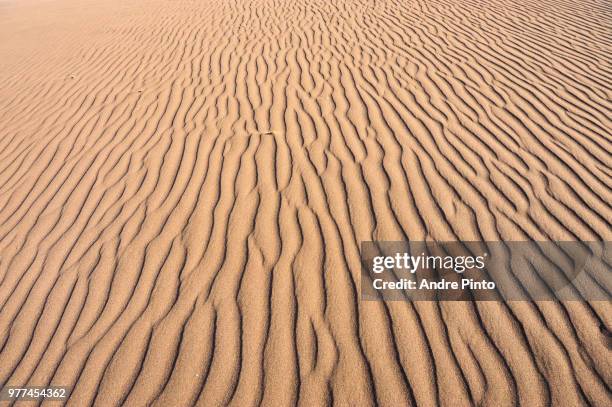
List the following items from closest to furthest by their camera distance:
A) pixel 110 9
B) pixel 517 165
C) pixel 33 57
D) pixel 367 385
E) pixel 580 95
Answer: pixel 367 385, pixel 517 165, pixel 580 95, pixel 33 57, pixel 110 9

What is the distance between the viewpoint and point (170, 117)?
4402 mm

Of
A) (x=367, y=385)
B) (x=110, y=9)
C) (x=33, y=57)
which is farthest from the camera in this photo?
(x=110, y=9)

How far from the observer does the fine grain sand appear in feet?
6.81

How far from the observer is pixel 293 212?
296 cm

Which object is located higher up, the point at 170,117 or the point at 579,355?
the point at 170,117

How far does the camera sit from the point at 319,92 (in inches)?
183

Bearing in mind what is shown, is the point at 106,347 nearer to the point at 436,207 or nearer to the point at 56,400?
the point at 56,400

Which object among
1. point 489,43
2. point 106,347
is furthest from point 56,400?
point 489,43

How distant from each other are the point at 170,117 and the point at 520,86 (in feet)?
13.6

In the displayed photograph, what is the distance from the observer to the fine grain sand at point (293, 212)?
2.07 m

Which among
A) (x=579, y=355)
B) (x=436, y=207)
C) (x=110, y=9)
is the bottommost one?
(x=579, y=355)

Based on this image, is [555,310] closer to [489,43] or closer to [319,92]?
[319,92]

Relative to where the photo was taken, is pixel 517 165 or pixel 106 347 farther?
pixel 517 165

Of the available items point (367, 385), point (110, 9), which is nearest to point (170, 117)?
point (367, 385)
